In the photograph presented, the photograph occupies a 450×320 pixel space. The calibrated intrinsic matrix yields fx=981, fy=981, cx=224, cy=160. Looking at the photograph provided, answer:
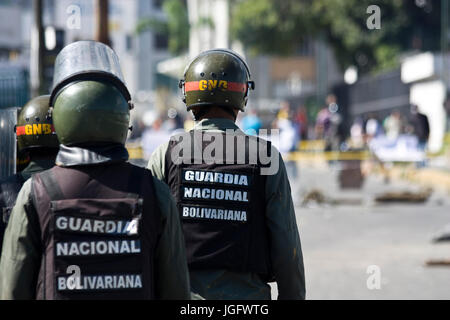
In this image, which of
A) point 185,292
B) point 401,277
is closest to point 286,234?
point 185,292

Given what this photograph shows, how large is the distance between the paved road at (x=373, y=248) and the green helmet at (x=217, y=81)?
3926 mm

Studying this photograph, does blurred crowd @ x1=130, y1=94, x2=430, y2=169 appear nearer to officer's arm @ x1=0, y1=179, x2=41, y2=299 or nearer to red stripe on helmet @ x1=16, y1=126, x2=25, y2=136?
red stripe on helmet @ x1=16, y1=126, x2=25, y2=136

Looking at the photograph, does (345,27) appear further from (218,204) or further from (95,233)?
(95,233)

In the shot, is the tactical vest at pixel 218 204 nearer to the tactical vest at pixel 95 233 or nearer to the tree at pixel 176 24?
the tactical vest at pixel 95 233

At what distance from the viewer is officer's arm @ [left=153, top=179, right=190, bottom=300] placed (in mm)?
3037

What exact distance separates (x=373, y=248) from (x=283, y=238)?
825cm

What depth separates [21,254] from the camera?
116 inches

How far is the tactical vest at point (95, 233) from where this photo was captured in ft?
9.71

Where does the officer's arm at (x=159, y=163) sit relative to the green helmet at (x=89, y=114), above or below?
below

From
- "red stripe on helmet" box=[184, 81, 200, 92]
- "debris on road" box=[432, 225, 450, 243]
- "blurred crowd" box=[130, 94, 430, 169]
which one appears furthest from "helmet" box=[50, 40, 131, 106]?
"blurred crowd" box=[130, 94, 430, 169]

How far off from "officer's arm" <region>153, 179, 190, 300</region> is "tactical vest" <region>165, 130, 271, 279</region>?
2.83ft

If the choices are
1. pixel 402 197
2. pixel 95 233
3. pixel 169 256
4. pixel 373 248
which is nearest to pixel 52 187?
pixel 95 233

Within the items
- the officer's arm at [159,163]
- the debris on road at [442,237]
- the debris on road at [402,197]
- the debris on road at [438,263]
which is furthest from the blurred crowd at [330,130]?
the officer's arm at [159,163]

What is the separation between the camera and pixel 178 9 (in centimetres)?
6319
